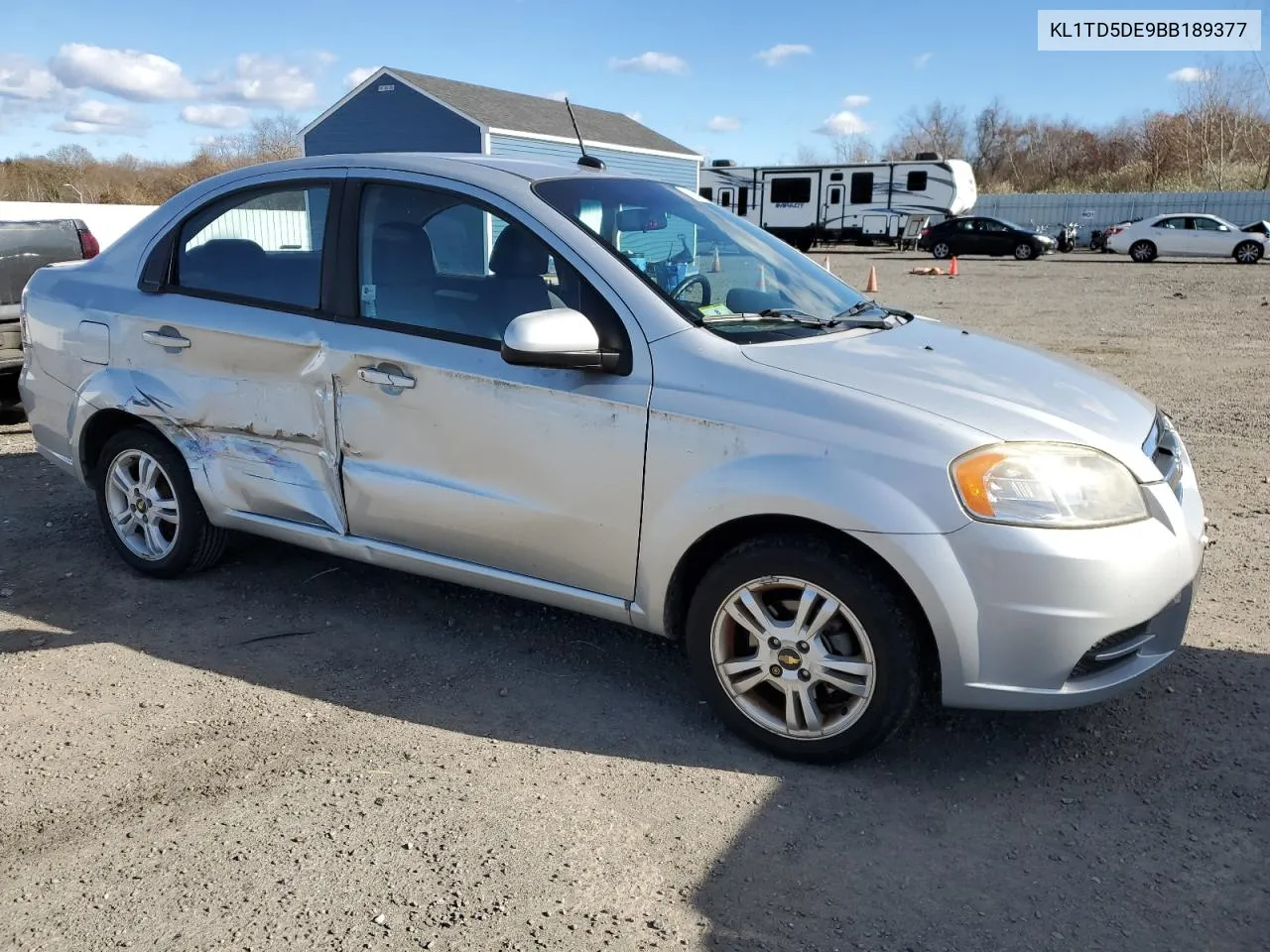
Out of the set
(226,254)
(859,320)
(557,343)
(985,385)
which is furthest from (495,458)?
(226,254)

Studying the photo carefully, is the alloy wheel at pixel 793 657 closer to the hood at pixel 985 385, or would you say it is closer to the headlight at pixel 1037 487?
the headlight at pixel 1037 487

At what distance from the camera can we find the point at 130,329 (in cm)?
441

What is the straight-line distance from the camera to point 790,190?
39.8m

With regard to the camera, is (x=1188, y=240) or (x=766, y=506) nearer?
(x=766, y=506)

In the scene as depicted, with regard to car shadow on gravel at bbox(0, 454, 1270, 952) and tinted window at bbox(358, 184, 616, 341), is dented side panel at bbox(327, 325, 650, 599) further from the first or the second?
car shadow on gravel at bbox(0, 454, 1270, 952)

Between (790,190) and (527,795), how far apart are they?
3906 cm

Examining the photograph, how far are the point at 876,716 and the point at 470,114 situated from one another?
24.0 meters

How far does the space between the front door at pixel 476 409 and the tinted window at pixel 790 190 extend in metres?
37.5

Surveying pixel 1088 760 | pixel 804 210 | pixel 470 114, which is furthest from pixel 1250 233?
pixel 1088 760

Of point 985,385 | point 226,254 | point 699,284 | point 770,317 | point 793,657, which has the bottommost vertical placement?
point 793,657

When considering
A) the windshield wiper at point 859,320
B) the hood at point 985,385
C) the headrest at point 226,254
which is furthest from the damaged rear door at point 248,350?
the windshield wiper at point 859,320

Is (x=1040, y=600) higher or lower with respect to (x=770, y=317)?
lower

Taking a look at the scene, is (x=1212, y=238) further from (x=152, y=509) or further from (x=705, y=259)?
(x=152, y=509)

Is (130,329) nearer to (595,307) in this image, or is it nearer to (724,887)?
(595,307)
